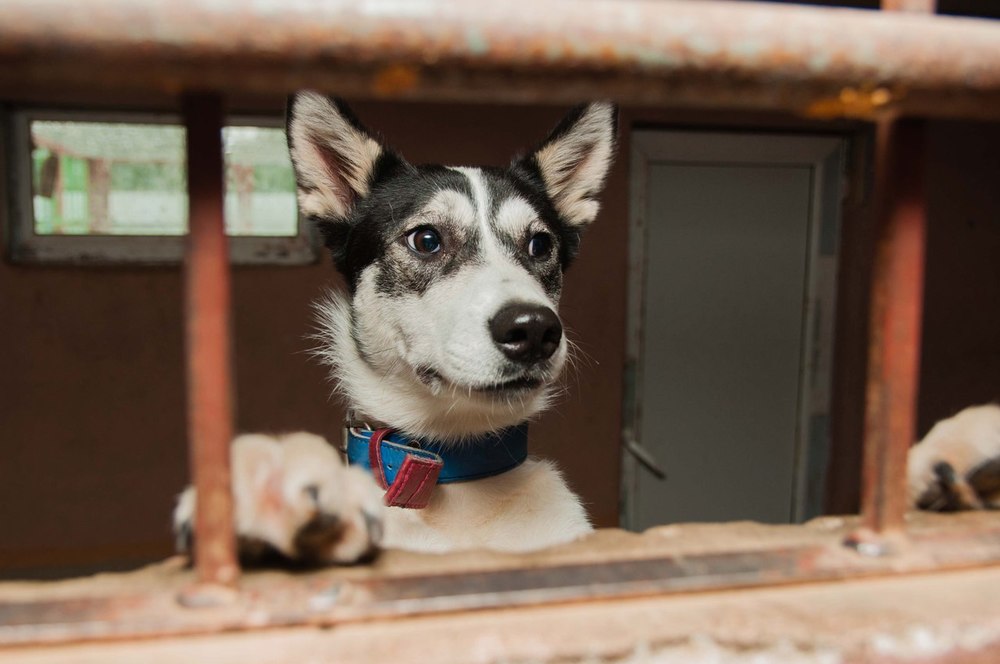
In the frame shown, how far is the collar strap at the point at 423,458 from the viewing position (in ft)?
5.75

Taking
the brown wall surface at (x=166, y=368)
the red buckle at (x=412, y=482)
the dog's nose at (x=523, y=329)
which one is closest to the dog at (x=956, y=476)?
the dog's nose at (x=523, y=329)

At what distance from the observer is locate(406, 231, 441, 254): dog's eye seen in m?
2.31

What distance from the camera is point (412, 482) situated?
5.74 feet

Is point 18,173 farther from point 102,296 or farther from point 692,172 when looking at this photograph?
point 692,172

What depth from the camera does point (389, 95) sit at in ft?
2.09

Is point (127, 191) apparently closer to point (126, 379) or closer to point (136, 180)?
point (136, 180)

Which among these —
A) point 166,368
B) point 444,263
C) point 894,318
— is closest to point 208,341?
point 894,318

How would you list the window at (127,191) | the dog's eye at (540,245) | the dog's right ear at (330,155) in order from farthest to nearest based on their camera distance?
the window at (127,191) < the dog's eye at (540,245) < the dog's right ear at (330,155)

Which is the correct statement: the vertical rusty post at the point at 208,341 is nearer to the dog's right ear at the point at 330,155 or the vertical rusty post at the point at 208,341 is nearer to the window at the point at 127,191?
the dog's right ear at the point at 330,155

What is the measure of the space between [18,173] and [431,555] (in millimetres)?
4294

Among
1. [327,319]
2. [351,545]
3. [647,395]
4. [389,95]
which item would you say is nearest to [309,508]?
[351,545]

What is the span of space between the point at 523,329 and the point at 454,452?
0.44 meters

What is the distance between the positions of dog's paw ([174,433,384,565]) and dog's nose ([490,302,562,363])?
938 millimetres

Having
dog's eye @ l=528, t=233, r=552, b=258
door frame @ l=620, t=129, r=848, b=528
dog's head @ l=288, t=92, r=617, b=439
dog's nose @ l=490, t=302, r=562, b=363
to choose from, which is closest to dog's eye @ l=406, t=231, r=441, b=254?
dog's head @ l=288, t=92, r=617, b=439
